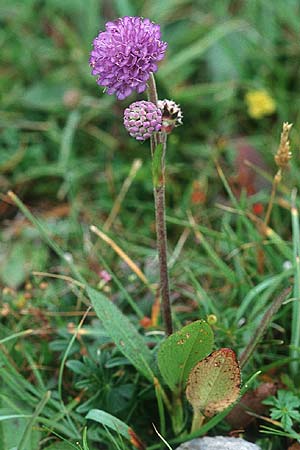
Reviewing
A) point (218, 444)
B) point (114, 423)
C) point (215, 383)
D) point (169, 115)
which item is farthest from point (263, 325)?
point (169, 115)

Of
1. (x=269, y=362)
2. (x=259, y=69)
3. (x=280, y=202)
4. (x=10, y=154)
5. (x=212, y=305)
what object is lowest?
(x=269, y=362)

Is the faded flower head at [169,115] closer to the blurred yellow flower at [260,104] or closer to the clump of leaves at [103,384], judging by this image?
the clump of leaves at [103,384]

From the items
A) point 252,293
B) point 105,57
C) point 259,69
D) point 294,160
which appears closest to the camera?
point 105,57

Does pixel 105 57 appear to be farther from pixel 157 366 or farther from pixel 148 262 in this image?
pixel 148 262

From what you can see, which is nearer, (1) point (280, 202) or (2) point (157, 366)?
(2) point (157, 366)

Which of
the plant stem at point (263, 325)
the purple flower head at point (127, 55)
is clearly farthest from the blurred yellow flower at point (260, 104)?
the purple flower head at point (127, 55)

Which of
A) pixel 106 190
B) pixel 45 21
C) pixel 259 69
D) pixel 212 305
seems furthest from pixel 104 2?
pixel 212 305

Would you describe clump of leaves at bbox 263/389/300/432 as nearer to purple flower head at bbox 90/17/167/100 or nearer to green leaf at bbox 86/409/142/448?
green leaf at bbox 86/409/142/448
